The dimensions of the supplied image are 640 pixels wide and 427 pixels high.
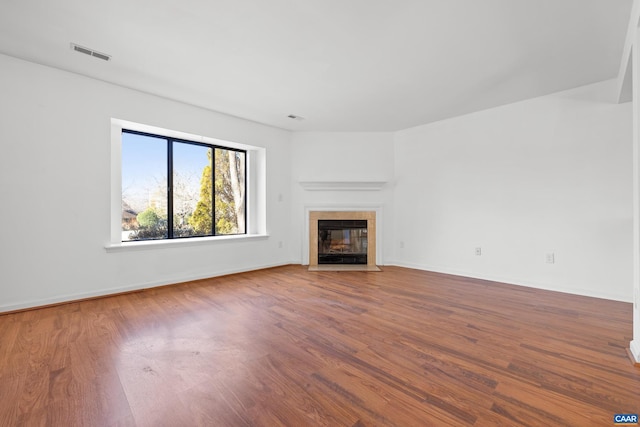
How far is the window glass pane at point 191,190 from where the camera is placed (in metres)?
4.03

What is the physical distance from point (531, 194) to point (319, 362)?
3.57 metres

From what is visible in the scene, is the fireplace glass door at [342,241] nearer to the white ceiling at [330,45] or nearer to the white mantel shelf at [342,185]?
the white mantel shelf at [342,185]

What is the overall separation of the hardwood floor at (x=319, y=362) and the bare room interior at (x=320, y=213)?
2 cm

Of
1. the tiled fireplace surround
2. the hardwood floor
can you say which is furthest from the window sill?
the tiled fireplace surround

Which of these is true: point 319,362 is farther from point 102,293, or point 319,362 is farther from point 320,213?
point 320,213

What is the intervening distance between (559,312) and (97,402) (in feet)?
12.4

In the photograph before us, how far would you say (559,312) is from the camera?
264 cm

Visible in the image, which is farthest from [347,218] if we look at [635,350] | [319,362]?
[635,350]

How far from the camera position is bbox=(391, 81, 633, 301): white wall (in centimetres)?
303

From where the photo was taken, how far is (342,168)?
502 centimetres

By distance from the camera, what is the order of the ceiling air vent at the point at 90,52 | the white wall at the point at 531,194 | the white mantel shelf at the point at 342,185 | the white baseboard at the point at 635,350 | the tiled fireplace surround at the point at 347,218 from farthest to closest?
the tiled fireplace surround at the point at 347,218 → the white mantel shelf at the point at 342,185 → the white wall at the point at 531,194 → the ceiling air vent at the point at 90,52 → the white baseboard at the point at 635,350

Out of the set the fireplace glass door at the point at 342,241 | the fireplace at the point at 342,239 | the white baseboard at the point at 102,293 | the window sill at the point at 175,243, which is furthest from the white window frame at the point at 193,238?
the fireplace glass door at the point at 342,241

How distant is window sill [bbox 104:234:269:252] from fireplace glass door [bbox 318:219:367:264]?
1114 millimetres

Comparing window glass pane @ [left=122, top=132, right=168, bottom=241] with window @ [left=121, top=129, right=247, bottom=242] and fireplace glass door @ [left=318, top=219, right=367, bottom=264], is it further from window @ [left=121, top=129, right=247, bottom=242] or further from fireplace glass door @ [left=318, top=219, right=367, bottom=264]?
fireplace glass door @ [left=318, top=219, right=367, bottom=264]
